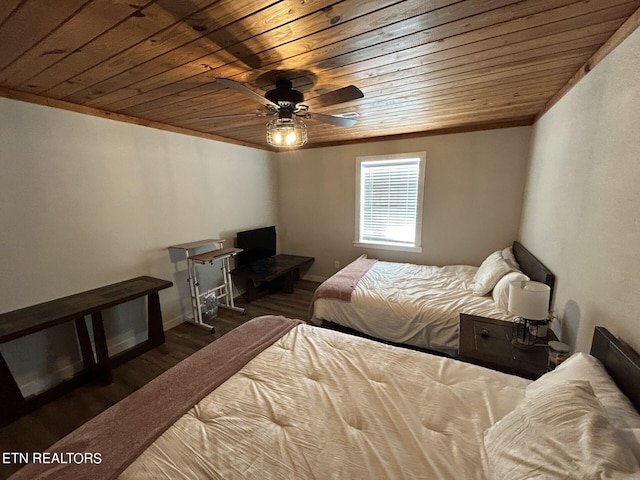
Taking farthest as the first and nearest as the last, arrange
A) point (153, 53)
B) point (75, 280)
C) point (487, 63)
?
1. point (75, 280)
2. point (487, 63)
3. point (153, 53)

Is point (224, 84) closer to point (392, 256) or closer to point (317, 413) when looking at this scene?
point (317, 413)

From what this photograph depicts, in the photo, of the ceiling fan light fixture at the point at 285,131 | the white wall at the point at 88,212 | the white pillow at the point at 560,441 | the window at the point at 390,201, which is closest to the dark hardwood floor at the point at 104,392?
the white wall at the point at 88,212

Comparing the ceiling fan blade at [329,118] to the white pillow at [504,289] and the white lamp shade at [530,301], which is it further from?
the white pillow at [504,289]

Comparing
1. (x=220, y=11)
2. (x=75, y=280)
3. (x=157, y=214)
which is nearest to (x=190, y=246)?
(x=157, y=214)

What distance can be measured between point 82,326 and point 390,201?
3771 mm

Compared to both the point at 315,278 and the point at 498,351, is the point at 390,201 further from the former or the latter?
the point at 498,351

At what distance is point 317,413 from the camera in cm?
114

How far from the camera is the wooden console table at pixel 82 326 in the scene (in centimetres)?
180

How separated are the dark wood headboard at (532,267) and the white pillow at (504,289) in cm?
8

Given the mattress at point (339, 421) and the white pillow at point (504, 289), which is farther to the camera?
the white pillow at point (504, 289)

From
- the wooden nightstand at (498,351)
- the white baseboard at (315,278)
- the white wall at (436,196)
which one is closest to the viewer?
the wooden nightstand at (498,351)

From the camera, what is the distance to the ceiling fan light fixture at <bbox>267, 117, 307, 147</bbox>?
5.94ft

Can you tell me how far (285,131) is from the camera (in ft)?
5.98

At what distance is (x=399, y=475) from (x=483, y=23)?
1908 mm
